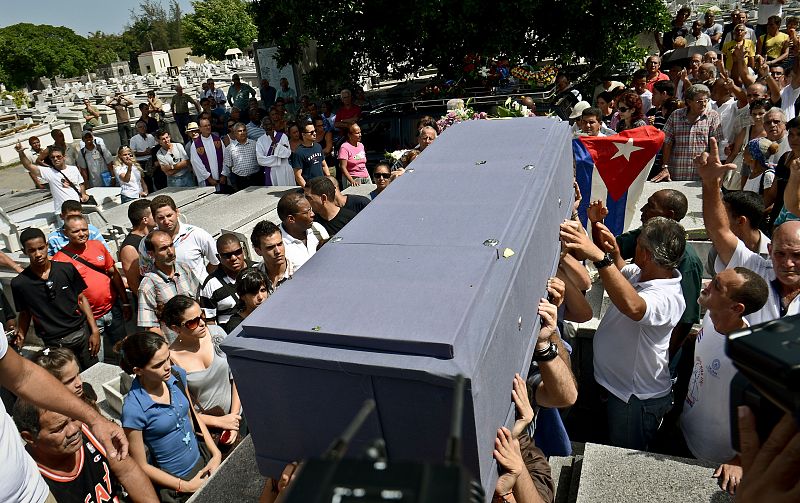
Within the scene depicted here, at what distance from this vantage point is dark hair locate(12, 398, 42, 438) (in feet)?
8.46

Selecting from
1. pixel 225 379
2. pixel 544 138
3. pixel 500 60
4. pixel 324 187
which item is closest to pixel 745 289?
pixel 544 138

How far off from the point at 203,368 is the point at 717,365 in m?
2.78

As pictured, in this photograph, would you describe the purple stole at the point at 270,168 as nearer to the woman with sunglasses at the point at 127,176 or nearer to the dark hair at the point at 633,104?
the woman with sunglasses at the point at 127,176

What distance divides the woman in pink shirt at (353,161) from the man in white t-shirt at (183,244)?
2698mm

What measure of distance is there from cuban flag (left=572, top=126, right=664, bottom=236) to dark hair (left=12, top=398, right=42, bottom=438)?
409cm

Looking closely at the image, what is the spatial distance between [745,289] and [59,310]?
490cm

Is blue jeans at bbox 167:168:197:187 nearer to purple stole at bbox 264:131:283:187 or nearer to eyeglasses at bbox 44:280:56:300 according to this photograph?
purple stole at bbox 264:131:283:187

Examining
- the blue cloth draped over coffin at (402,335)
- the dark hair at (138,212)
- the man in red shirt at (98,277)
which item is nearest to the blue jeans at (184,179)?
the man in red shirt at (98,277)

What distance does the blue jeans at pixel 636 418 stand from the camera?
10.1ft

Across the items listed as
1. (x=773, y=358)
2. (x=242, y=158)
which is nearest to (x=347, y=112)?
(x=242, y=158)

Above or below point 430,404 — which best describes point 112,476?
below

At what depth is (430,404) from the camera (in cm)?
173

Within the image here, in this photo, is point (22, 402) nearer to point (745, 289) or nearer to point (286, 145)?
point (745, 289)

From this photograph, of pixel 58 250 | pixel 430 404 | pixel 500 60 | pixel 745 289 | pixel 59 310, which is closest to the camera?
pixel 430 404
